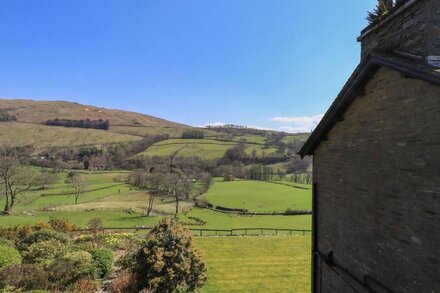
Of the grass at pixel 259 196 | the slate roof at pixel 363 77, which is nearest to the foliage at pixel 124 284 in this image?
the slate roof at pixel 363 77

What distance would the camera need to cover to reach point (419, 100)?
5.77 meters

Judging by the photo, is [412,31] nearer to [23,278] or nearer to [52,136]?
[23,278]

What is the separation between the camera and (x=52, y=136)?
15612cm

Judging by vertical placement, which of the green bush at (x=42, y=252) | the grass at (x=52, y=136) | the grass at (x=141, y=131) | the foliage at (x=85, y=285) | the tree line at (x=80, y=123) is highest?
the tree line at (x=80, y=123)

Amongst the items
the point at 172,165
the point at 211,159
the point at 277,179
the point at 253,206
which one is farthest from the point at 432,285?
the point at 211,159

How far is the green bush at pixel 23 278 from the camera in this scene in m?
15.4

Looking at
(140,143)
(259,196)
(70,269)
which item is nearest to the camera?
(70,269)

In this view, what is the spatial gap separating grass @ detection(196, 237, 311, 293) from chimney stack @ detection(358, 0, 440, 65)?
1584cm

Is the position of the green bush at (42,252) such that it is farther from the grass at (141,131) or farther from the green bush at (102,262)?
the grass at (141,131)

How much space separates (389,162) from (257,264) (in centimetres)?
2054

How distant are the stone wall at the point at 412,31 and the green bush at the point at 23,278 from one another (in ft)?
51.7

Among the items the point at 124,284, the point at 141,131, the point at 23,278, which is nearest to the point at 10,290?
the point at 23,278

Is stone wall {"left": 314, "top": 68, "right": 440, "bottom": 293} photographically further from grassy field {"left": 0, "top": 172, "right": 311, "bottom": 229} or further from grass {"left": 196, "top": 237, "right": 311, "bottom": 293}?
grassy field {"left": 0, "top": 172, "right": 311, "bottom": 229}

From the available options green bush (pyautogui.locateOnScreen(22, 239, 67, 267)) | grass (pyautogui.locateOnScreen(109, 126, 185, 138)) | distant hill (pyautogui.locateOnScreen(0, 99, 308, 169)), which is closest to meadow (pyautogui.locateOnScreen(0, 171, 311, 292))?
green bush (pyautogui.locateOnScreen(22, 239, 67, 267))
